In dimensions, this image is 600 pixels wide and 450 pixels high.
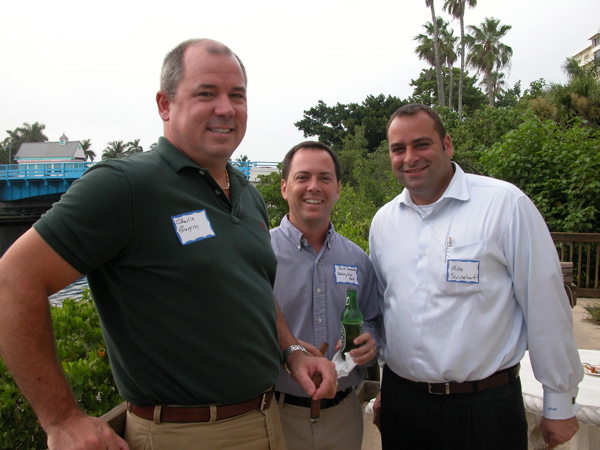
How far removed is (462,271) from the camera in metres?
2.32

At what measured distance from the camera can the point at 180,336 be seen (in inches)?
62.1

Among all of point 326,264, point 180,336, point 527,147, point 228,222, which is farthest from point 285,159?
point 527,147

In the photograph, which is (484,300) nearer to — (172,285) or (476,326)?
(476,326)

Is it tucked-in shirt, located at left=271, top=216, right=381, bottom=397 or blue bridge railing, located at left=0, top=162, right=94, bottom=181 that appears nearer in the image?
tucked-in shirt, located at left=271, top=216, right=381, bottom=397

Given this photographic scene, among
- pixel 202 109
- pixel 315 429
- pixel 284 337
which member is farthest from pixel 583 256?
pixel 202 109

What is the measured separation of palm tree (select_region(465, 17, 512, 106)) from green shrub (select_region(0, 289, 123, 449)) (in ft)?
151

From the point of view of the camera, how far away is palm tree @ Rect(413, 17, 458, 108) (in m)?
40.6

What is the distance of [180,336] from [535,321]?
176 centimetres

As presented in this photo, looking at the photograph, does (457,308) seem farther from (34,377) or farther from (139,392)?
(34,377)

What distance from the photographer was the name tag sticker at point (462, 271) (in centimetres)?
230

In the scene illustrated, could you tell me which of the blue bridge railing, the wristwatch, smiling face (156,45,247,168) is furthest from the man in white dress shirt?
the blue bridge railing

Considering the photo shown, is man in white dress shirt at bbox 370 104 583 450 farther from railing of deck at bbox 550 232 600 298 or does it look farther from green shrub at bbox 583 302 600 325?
railing of deck at bbox 550 232 600 298

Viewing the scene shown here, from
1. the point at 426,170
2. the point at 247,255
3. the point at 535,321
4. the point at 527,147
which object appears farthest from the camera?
the point at 527,147

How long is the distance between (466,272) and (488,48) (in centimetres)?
4781
